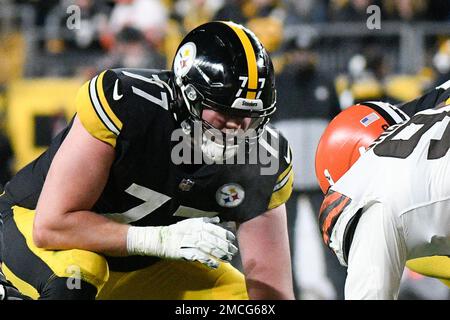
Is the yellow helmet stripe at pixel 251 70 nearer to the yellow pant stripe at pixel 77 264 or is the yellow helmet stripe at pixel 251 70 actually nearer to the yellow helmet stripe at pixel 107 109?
the yellow helmet stripe at pixel 107 109

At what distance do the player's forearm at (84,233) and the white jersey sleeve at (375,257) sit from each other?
0.88 m

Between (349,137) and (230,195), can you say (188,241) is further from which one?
(349,137)

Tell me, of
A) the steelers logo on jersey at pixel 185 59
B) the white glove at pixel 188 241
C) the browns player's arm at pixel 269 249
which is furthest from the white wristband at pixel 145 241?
the steelers logo on jersey at pixel 185 59

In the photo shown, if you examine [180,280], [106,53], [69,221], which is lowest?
[180,280]

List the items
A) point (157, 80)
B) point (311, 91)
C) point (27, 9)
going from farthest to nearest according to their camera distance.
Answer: point (27, 9) → point (311, 91) → point (157, 80)

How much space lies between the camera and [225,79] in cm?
299

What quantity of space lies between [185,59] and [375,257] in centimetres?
106

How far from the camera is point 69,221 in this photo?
2.97 meters

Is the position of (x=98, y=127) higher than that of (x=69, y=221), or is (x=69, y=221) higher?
(x=98, y=127)

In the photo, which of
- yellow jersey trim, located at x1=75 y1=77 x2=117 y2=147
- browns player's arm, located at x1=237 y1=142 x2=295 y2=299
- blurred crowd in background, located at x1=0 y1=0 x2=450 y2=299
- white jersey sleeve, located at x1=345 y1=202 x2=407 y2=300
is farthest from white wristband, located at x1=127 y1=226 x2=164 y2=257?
blurred crowd in background, located at x1=0 y1=0 x2=450 y2=299

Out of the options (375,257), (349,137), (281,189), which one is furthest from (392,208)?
(281,189)
